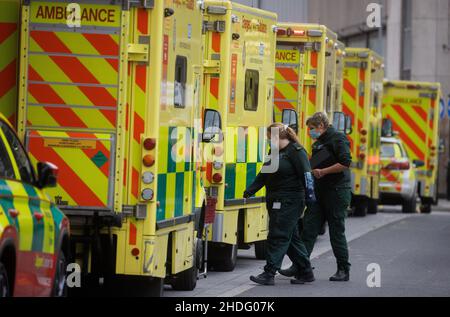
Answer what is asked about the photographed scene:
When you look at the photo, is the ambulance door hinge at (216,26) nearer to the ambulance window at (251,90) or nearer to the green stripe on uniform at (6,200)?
the ambulance window at (251,90)

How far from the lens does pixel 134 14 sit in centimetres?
1239

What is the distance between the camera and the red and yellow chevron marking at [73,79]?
488 inches

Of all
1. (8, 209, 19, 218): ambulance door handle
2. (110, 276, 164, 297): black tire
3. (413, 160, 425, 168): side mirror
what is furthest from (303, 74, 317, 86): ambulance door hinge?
(8, 209, 19, 218): ambulance door handle

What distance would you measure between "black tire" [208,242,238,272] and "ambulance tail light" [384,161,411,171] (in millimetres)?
14911

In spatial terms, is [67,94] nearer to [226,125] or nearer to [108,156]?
[108,156]

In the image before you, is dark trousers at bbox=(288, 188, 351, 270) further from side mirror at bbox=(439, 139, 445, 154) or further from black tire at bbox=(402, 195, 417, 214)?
side mirror at bbox=(439, 139, 445, 154)


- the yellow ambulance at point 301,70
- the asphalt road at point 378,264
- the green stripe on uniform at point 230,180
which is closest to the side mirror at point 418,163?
the asphalt road at point 378,264

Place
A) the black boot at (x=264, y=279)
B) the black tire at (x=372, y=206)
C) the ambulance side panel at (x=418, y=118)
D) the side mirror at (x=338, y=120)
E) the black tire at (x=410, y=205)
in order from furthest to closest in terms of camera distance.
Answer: the ambulance side panel at (x=418, y=118) → the black tire at (x=410, y=205) → the black tire at (x=372, y=206) → the side mirror at (x=338, y=120) → the black boot at (x=264, y=279)

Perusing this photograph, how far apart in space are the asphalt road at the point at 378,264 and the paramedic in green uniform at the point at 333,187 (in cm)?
36

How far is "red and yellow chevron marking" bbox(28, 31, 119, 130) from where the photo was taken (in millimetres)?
12391

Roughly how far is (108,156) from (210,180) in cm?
406

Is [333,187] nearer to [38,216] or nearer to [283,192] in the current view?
[283,192]

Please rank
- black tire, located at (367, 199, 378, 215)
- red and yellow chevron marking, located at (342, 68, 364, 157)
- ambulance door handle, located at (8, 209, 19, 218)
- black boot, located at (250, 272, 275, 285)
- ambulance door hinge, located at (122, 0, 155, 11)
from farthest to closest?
1. black tire, located at (367, 199, 378, 215)
2. red and yellow chevron marking, located at (342, 68, 364, 157)
3. black boot, located at (250, 272, 275, 285)
4. ambulance door hinge, located at (122, 0, 155, 11)
5. ambulance door handle, located at (8, 209, 19, 218)
